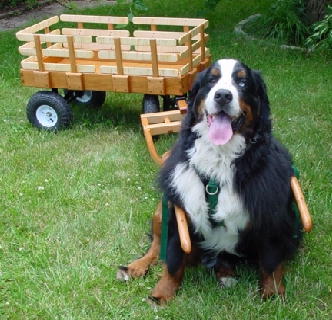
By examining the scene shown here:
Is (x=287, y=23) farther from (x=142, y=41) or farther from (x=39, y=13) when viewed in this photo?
(x=39, y=13)

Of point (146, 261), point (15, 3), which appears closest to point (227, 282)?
point (146, 261)

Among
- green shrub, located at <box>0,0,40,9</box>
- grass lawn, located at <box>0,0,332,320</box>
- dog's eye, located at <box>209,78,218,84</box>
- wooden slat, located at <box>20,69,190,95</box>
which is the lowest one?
green shrub, located at <box>0,0,40,9</box>

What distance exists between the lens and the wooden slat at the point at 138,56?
5.25m

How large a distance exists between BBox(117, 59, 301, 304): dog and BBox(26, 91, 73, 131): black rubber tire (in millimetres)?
2540

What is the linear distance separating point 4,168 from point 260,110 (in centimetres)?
262

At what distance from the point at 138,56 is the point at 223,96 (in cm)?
257

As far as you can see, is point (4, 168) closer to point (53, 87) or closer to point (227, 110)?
point (53, 87)

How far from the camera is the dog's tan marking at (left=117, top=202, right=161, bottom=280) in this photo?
3436 millimetres

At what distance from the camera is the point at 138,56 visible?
5.34 metres

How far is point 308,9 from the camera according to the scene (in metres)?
8.62

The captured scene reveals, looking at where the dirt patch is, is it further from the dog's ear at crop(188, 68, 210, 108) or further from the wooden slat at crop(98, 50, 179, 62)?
the dog's ear at crop(188, 68, 210, 108)

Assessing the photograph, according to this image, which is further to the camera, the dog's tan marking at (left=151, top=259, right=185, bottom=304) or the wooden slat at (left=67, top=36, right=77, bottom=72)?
the wooden slat at (left=67, top=36, right=77, bottom=72)

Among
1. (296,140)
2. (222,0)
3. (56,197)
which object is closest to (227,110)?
(56,197)

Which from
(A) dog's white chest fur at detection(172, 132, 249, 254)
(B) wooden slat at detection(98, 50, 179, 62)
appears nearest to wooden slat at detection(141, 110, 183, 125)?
(B) wooden slat at detection(98, 50, 179, 62)
